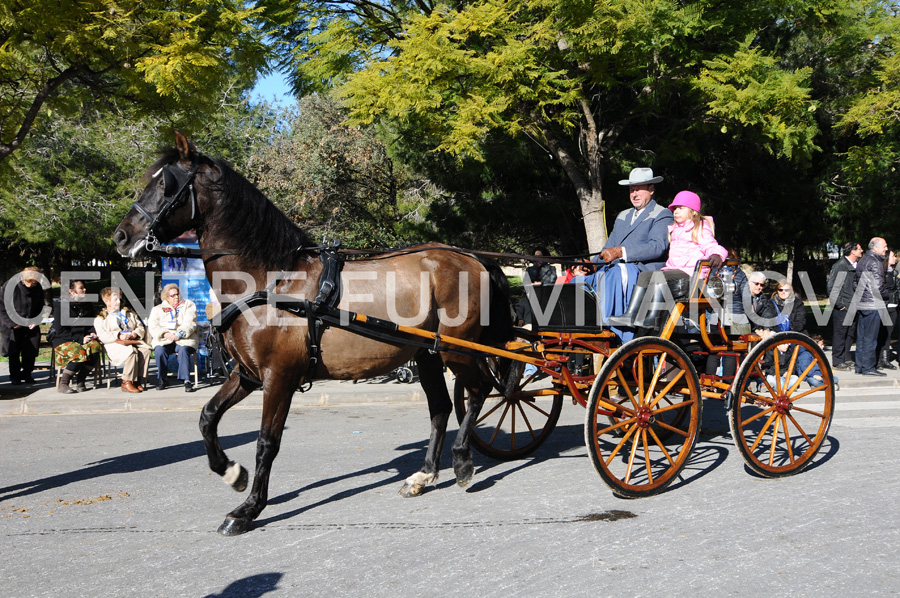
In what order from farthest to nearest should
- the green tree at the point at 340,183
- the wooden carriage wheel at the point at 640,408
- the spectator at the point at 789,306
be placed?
the green tree at the point at 340,183
the spectator at the point at 789,306
the wooden carriage wheel at the point at 640,408

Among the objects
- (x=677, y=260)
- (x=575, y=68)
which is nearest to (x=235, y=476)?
(x=677, y=260)

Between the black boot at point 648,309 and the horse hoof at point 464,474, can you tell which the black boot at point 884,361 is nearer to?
the black boot at point 648,309

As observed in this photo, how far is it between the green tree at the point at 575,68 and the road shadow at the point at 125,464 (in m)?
5.89

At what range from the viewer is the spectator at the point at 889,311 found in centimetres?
1268

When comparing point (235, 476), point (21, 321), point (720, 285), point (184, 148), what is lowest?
point (235, 476)

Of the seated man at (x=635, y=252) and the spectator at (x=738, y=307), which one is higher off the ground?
the seated man at (x=635, y=252)

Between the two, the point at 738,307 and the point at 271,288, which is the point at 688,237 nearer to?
the point at 738,307

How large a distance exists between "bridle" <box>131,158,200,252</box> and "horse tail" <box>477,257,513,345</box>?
238 centimetres

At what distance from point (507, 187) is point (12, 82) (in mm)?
10055

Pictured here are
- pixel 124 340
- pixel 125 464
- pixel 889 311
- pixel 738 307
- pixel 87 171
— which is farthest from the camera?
pixel 87 171

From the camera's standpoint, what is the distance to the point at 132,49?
11.3 m

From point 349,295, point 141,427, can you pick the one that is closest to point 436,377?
point 349,295

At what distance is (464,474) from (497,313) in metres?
1.37

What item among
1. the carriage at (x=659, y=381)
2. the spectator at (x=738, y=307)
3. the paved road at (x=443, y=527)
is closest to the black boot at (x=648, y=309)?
the carriage at (x=659, y=381)
